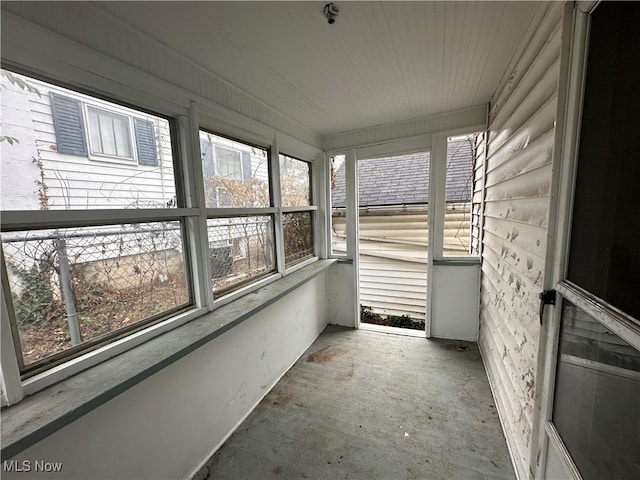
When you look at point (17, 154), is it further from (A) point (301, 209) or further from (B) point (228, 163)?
(A) point (301, 209)

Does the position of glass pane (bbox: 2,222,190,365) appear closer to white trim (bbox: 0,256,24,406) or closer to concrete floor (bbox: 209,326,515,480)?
white trim (bbox: 0,256,24,406)

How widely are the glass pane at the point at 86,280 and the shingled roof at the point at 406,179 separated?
7.62 feet

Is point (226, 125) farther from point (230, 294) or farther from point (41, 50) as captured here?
point (230, 294)

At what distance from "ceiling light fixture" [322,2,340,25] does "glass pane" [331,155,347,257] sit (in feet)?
6.43

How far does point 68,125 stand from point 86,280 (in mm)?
669

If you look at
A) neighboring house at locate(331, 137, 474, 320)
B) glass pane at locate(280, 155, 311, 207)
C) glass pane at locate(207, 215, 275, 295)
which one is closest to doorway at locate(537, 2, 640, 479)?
glass pane at locate(207, 215, 275, 295)

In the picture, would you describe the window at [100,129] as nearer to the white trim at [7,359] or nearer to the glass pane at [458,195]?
the white trim at [7,359]

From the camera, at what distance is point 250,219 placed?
82.6 inches

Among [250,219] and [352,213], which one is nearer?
[250,219]

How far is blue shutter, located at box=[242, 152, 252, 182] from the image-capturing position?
6.64 feet

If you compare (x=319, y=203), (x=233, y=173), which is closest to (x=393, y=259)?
(x=319, y=203)

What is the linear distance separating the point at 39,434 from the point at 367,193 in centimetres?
370

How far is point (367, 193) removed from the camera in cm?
384

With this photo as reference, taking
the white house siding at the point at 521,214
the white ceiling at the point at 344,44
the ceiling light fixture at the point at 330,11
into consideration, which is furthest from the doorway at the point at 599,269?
the ceiling light fixture at the point at 330,11
